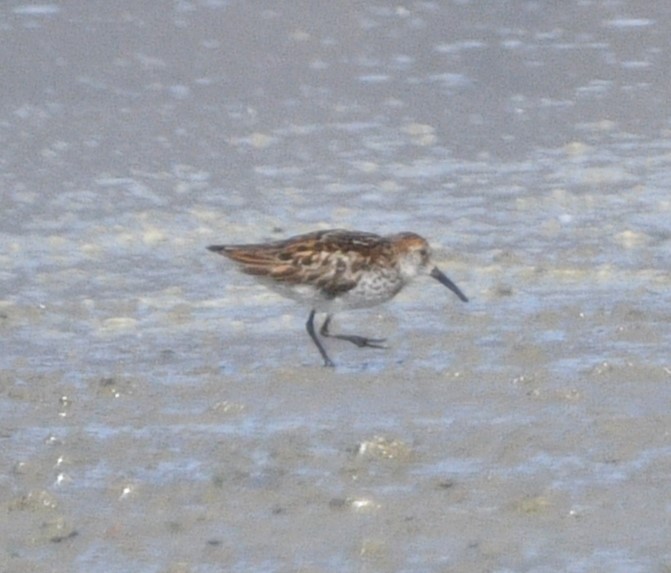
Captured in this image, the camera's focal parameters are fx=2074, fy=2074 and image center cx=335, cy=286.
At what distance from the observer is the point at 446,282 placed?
8.38 meters

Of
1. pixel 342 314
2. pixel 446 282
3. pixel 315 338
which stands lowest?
pixel 342 314

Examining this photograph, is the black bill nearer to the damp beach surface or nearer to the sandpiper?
the sandpiper

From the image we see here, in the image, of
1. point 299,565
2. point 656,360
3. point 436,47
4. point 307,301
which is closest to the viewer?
point 299,565

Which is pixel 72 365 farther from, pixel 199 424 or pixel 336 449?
pixel 336 449

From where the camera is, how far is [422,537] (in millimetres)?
5773

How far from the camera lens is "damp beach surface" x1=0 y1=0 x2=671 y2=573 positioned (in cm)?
596

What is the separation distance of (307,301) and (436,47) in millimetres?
5159

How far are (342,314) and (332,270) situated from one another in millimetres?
781

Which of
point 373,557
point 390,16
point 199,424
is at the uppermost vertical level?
point 373,557

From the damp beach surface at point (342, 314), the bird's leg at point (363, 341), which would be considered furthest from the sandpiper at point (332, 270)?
the damp beach surface at point (342, 314)

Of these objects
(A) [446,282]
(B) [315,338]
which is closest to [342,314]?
(A) [446,282]

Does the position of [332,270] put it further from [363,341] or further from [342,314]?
[342,314]

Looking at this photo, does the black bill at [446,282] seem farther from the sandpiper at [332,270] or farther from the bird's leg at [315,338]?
the bird's leg at [315,338]

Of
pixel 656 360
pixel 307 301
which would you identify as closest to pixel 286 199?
pixel 307 301
